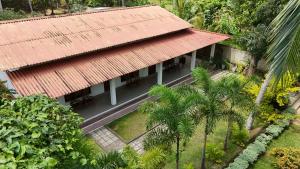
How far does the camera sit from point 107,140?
14086mm

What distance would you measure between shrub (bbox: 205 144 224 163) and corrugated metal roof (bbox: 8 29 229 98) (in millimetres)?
6299

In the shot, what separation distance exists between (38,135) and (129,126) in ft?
35.0

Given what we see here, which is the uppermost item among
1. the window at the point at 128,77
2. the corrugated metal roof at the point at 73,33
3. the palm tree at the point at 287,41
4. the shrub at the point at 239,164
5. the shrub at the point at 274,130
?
the palm tree at the point at 287,41

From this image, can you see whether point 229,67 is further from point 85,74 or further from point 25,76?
point 25,76

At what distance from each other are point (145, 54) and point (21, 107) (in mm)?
11976

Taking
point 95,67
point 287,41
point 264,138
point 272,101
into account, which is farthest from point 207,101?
point 272,101

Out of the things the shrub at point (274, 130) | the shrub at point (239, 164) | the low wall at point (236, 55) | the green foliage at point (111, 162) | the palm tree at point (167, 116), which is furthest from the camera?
the low wall at point (236, 55)

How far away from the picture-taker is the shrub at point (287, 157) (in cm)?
1203

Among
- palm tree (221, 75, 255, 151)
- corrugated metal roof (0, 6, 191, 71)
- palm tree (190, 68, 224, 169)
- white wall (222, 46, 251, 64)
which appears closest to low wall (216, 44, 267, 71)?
white wall (222, 46, 251, 64)

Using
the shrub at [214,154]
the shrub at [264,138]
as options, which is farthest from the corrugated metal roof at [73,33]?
the shrub at [264,138]

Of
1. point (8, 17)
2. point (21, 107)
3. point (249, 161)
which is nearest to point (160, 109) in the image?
point (21, 107)

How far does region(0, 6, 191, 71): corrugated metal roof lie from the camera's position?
14052 mm

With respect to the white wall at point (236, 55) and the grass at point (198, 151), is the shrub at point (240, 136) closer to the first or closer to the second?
the grass at point (198, 151)

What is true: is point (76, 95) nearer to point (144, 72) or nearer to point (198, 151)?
point (144, 72)
